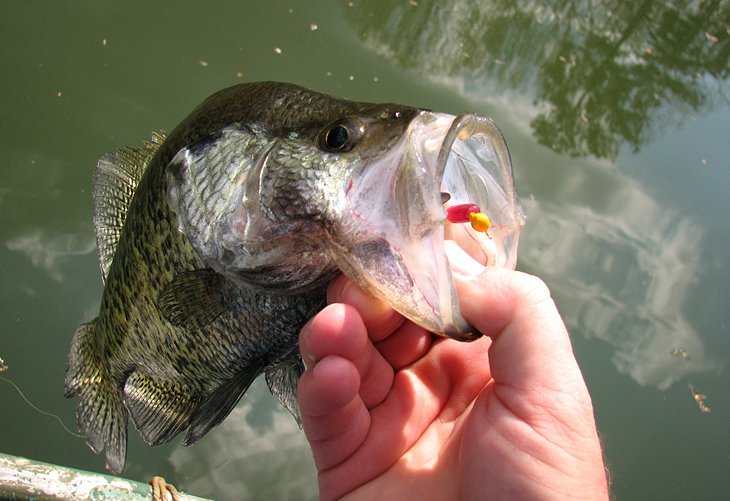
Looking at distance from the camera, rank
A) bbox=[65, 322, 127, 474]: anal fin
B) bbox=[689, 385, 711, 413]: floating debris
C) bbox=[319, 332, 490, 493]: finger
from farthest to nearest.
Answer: bbox=[689, 385, 711, 413]: floating debris < bbox=[65, 322, 127, 474]: anal fin < bbox=[319, 332, 490, 493]: finger

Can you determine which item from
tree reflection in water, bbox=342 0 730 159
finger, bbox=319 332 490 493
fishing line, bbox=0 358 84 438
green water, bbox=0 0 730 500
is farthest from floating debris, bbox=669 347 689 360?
fishing line, bbox=0 358 84 438

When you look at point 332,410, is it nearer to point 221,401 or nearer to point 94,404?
point 221,401

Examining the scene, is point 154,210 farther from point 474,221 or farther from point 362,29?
point 362,29

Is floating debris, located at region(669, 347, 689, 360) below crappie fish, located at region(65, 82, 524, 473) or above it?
below

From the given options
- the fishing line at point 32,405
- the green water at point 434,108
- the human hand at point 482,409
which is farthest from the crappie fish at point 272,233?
the green water at point 434,108

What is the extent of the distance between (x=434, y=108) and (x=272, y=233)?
332cm

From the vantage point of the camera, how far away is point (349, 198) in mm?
1010

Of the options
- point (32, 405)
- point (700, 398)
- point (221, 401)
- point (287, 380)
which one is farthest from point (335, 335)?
point (700, 398)

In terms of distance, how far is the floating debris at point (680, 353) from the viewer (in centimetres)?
388

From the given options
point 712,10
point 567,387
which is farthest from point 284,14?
point 712,10

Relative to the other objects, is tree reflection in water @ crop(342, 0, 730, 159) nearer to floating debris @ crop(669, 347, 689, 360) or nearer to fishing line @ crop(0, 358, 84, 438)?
floating debris @ crop(669, 347, 689, 360)

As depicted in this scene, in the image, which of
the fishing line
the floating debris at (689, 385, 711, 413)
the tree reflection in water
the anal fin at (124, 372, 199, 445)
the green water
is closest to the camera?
the anal fin at (124, 372, 199, 445)

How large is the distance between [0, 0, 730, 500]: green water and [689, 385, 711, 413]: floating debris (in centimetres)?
4

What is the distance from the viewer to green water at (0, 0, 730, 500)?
9.01ft
